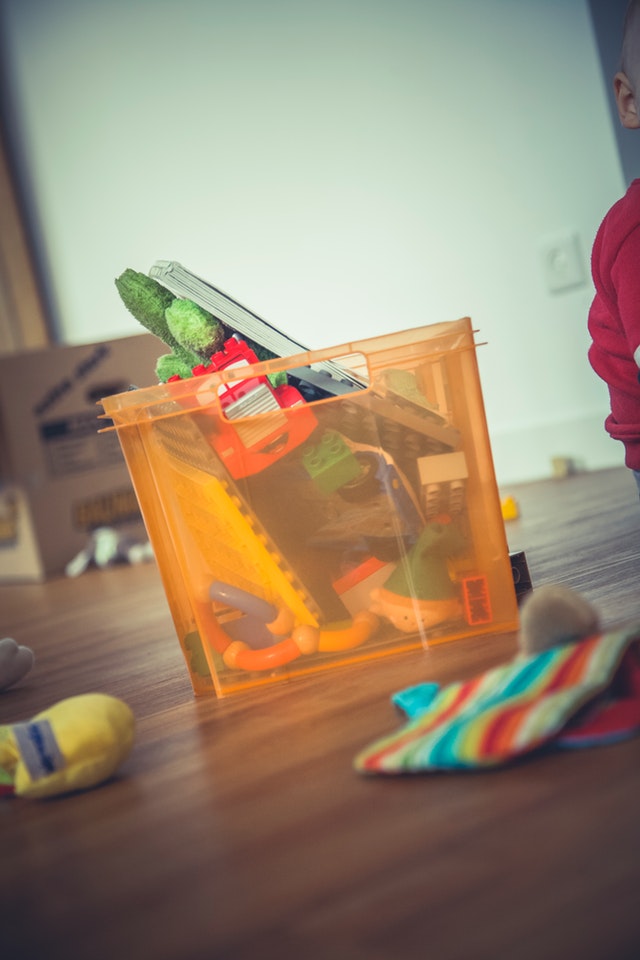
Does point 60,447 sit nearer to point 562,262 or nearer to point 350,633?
point 562,262

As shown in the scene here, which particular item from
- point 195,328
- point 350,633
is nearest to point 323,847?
point 350,633

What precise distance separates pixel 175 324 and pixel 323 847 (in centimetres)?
50

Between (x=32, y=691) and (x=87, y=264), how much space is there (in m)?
2.25

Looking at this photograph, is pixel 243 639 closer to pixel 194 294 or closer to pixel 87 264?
pixel 194 294

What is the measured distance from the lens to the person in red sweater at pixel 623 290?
0.83m

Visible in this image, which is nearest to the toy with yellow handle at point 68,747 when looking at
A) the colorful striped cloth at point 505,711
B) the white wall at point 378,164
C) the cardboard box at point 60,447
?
the colorful striped cloth at point 505,711

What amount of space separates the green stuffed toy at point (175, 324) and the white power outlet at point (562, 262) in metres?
1.10

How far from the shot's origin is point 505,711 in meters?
0.55

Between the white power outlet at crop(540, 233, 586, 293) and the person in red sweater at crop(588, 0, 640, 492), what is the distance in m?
0.90

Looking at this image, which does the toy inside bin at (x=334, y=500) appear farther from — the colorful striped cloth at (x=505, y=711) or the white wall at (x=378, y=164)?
the white wall at (x=378, y=164)

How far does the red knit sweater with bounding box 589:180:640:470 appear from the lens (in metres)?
0.83

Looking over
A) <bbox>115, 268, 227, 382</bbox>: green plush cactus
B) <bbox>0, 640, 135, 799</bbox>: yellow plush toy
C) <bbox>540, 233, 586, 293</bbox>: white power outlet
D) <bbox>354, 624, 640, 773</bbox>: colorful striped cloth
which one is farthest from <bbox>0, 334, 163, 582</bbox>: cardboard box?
<bbox>354, 624, 640, 773</bbox>: colorful striped cloth

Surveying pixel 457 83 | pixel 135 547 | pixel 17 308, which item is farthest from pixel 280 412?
pixel 17 308

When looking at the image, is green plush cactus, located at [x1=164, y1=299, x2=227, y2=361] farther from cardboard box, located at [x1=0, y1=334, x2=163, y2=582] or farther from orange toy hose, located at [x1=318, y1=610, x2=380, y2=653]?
cardboard box, located at [x1=0, y1=334, x2=163, y2=582]
